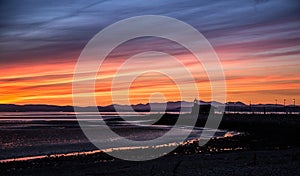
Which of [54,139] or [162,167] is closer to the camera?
[162,167]

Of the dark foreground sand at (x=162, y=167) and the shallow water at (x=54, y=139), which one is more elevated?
the dark foreground sand at (x=162, y=167)

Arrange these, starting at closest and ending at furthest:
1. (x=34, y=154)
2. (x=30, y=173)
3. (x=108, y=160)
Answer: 1. (x=30, y=173)
2. (x=108, y=160)
3. (x=34, y=154)

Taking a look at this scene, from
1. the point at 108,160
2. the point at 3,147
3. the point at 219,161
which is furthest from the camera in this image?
the point at 3,147

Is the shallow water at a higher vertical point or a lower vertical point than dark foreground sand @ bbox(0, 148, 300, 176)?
lower

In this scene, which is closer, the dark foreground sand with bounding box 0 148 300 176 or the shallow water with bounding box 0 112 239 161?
the dark foreground sand with bounding box 0 148 300 176

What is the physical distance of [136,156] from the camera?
1094 inches

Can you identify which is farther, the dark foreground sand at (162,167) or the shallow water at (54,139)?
the shallow water at (54,139)

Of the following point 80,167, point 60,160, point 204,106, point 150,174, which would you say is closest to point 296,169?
point 150,174

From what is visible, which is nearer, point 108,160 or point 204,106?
point 108,160

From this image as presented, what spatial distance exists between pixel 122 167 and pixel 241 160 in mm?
6591

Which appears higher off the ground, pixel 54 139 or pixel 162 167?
pixel 162 167

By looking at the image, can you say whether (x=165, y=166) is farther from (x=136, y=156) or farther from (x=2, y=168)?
(x=2, y=168)

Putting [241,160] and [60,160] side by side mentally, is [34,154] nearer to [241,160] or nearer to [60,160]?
[60,160]

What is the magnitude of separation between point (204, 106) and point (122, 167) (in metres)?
115
